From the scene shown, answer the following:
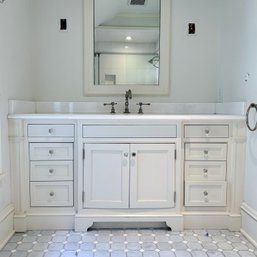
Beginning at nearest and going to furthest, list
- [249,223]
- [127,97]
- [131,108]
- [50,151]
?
[249,223], [50,151], [127,97], [131,108]

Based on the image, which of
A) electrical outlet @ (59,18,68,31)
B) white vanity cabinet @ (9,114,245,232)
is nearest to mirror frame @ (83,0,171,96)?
electrical outlet @ (59,18,68,31)

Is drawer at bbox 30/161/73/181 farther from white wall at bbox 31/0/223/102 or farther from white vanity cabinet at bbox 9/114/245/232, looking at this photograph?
white wall at bbox 31/0/223/102

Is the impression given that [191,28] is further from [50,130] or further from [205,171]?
[50,130]

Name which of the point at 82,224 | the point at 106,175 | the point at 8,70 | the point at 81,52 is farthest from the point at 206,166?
the point at 8,70

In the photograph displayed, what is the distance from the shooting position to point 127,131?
7.19 feet

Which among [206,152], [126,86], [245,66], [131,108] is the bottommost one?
[206,152]

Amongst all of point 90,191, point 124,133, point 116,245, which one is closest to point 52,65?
point 124,133

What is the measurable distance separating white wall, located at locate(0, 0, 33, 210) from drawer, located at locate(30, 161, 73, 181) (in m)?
0.19

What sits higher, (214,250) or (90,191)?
(90,191)

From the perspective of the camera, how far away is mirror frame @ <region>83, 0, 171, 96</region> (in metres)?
2.69

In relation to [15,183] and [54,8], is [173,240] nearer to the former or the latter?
[15,183]

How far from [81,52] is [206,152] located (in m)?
1.46

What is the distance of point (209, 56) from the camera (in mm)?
2781

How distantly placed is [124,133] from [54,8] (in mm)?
1415
